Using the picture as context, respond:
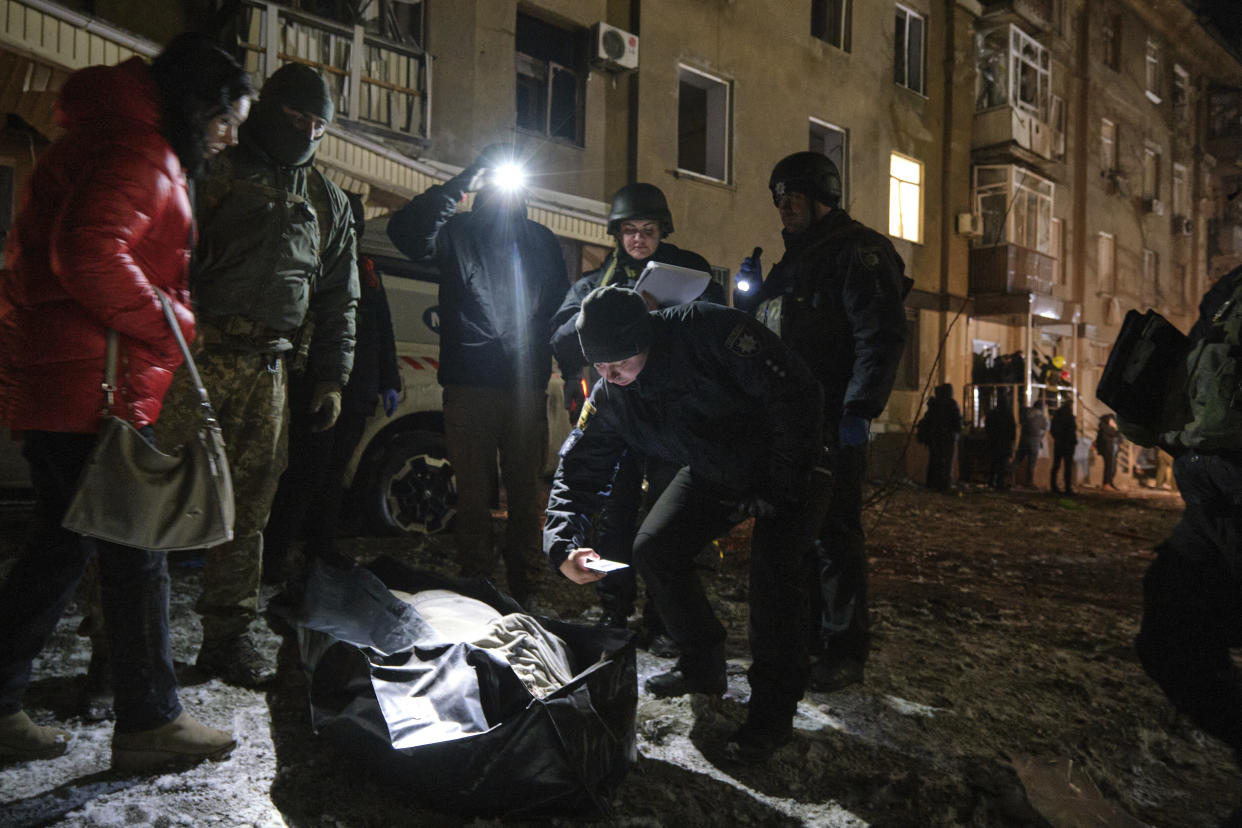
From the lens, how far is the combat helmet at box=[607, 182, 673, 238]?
377cm

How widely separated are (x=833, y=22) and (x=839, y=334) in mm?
15299

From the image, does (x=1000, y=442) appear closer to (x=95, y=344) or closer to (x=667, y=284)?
(x=667, y=284)

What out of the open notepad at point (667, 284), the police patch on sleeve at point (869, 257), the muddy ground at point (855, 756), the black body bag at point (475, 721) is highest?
the police patch on sleeve at point (869, 257)

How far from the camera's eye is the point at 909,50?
17.9 metres

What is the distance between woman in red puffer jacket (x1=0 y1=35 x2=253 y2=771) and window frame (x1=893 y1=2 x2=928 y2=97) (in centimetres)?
1810

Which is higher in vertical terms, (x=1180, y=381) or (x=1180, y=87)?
(x=1180, y=87)

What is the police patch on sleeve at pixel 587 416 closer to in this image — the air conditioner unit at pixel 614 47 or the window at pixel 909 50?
the air conditioner unit at pixel 614 47

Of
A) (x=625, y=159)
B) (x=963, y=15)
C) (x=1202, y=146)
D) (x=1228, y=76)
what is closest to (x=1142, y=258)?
(x=1202, y=146)

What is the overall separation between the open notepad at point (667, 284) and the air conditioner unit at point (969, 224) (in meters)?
17.4

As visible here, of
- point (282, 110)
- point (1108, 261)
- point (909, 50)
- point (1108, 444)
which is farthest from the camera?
point (1108, 261)

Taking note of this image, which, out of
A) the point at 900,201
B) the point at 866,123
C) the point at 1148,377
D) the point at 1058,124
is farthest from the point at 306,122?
the point at 1058,124

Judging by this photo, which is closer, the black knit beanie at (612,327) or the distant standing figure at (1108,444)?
the black knit beanie at (612,327)

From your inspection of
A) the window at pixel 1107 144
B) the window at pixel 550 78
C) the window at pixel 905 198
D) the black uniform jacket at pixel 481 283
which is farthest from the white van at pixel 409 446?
the window at pixel 1107 144

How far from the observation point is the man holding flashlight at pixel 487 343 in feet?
12.7
